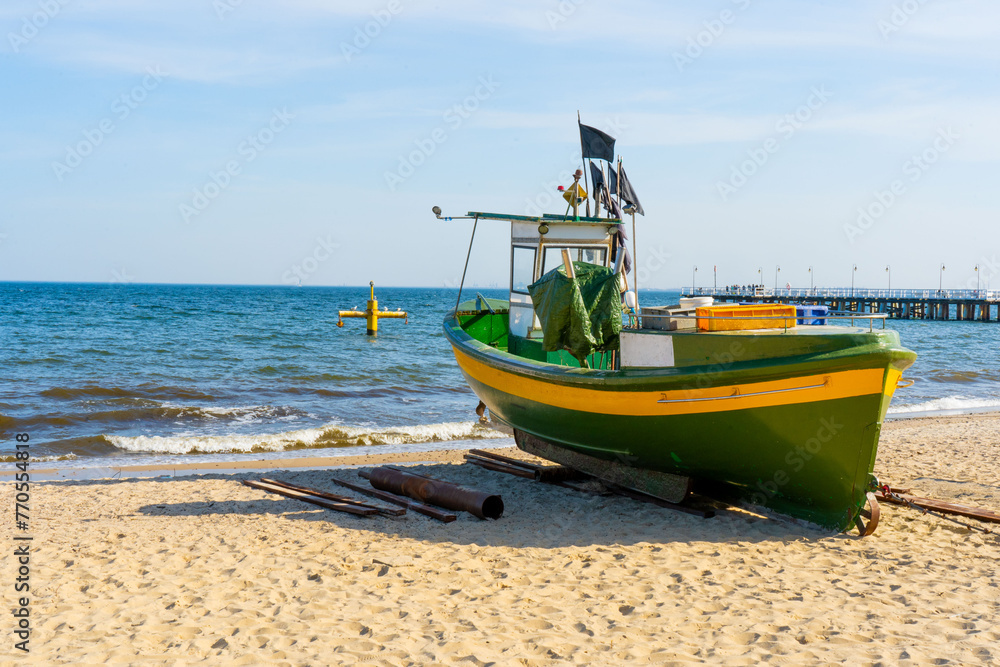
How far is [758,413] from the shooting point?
6.86 m

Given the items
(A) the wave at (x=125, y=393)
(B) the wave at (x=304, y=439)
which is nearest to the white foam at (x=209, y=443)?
(B) the wave at (x=304, y=439)

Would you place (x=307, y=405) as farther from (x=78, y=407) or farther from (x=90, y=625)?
(x=90, y=625)

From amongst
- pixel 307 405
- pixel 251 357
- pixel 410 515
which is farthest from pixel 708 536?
pixel 251 357

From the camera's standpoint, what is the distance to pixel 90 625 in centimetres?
519

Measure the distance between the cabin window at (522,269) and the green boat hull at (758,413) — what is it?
2.27 metres

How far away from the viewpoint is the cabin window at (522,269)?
10469 millimetres

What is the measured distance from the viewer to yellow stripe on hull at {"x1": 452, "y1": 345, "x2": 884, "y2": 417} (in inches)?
254

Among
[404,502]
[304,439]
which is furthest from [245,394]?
[404,502]

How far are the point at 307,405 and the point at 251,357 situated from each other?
10.6 meters

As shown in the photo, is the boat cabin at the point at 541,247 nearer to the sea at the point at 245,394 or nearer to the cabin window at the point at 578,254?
the cabin window at the point at 578,254

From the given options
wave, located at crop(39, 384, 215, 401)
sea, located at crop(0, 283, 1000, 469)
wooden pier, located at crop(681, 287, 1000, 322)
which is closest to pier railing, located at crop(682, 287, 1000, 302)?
wooden pier, located at crop(681, 287, 1000, 322)

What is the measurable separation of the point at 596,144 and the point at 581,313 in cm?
329

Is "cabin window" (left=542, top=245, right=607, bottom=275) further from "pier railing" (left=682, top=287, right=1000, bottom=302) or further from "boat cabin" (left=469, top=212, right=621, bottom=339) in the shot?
"pier railing" (left=682, top=287, right=1000, bottom=302)

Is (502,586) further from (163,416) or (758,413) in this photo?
(163,416)
